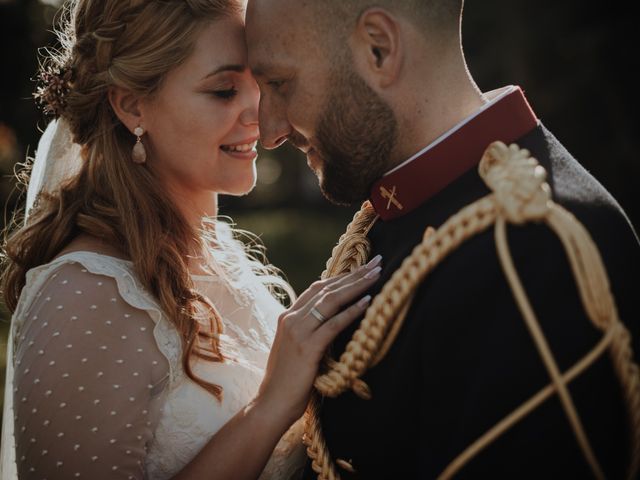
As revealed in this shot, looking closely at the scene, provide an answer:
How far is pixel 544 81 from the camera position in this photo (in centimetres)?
1249

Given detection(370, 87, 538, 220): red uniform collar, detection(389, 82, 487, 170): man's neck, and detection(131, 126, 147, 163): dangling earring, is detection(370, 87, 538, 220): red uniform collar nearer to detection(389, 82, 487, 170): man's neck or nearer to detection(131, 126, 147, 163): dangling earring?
detection(389, 82, 487, 170): man's neck

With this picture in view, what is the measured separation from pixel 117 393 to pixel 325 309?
74 cm

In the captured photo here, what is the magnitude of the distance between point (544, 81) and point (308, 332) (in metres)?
11.4

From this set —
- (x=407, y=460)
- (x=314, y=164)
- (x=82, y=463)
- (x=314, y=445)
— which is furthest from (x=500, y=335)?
(x=82, y=463)

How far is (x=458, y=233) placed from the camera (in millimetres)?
1816

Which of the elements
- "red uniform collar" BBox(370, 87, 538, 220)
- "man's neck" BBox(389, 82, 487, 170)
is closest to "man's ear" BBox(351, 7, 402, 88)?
"man's neck" BBox(389, 82, 487, 170)

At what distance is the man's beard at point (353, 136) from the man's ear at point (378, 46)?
0.14 feet

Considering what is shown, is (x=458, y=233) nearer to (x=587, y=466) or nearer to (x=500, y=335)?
(x=500, y=335)

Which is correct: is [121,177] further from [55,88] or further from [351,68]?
[351,68]

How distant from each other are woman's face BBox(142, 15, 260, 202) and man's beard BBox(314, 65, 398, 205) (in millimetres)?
734

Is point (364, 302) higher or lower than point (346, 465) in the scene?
higher

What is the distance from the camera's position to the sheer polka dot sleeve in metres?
2.28

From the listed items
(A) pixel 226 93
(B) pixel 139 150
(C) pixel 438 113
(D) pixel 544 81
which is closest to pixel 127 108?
(B) pixel 139 150

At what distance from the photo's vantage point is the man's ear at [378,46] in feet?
6.79
